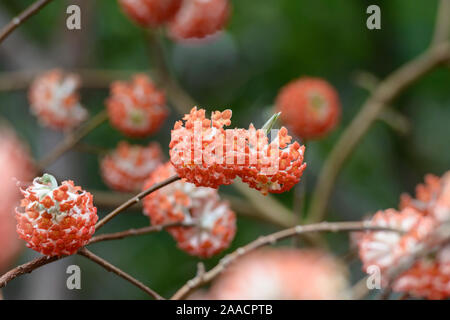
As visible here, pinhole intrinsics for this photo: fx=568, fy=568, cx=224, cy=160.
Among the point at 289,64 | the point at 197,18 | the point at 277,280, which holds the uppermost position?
the point at 289,64

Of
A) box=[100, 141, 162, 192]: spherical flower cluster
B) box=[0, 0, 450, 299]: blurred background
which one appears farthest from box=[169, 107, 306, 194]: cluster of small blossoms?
box=[0, 0, 450, 299]: blurred background

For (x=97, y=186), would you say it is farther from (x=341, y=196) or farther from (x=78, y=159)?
(x=341, y=196)

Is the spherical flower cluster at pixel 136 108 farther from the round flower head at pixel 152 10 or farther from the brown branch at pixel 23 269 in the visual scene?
the brown branch at pixel 23 269

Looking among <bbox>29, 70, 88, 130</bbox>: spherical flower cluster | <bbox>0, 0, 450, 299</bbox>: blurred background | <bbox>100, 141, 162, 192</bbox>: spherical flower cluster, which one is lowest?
<bbox>100, 141, 162, 192</bbox>: spherical flower cluster

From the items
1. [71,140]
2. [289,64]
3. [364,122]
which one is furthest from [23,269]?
[289,64]

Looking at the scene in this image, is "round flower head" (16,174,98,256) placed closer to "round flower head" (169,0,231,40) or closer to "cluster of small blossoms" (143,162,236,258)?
"cluster of small blossoms" (143,162,236,258)

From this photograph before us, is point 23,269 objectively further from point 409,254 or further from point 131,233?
point 409,254
